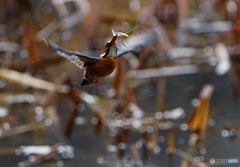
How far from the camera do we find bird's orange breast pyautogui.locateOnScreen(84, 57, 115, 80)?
58.7 inches

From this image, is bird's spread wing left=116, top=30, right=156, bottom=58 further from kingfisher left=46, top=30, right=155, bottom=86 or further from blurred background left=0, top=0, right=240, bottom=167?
blurred background left=0, top=0, right=240, bottom=167

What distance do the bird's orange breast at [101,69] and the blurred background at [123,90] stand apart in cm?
84

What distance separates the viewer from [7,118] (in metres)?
3.56

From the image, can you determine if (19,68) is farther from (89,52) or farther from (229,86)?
(229,86)

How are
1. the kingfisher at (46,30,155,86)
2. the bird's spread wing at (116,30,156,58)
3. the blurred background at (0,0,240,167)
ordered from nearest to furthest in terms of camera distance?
the kingfisher at (46,30,155,86)
the bird's spread wing at (116,30,156,58)
the blurred background at (0,0,240,167)

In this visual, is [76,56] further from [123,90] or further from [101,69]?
[123,90]

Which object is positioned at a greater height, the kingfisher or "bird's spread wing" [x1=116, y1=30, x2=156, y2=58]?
"bird's spread wing" [x1=116, y1=30, x2=156, y2=58]

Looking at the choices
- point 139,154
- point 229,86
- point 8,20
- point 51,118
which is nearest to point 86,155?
point 139,154

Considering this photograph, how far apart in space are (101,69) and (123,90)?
199cm

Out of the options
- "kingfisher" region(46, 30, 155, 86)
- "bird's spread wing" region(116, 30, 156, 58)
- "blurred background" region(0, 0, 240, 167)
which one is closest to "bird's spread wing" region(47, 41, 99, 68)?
"kingfisher" region(46, 30, 155, 86)

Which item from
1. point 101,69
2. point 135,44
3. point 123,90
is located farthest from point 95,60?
point 123,90

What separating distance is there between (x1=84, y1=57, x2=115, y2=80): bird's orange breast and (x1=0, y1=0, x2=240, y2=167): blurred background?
0.84m

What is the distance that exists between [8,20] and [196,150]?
271 cm

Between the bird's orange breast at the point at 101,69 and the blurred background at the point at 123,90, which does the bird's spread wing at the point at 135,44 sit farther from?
the blurred background at the point at 123,90
